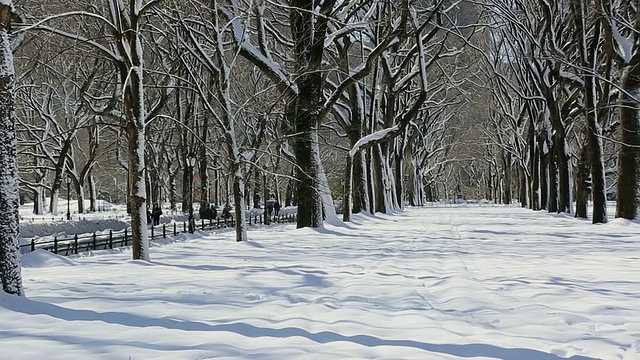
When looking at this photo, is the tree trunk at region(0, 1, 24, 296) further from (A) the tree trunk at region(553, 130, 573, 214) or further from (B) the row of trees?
(A) the tree trunk at region(553, 130, 573, 214)

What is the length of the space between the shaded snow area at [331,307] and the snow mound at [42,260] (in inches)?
1.4

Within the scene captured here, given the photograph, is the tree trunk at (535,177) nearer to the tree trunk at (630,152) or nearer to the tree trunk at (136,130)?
the tree trunk at (630,152)

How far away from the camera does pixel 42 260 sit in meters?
12.4

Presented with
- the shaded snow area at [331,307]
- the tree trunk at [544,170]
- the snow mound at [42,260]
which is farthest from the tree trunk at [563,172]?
the snow mound at [42,260]

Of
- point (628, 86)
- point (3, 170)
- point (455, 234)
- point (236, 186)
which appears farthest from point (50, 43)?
point (628, 86)

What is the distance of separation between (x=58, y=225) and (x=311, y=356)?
2571cm

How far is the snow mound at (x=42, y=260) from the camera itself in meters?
12.1

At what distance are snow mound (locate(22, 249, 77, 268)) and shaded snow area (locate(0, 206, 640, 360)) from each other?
0.04 metres

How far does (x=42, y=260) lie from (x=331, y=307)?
7.44m

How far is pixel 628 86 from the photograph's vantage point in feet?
65.9

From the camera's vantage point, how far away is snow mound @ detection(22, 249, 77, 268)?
1205 centimetres

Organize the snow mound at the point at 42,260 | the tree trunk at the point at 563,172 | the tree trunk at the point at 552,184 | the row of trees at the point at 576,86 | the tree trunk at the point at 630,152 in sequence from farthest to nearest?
the tree trunk at the point at 552,184 < the tree trunk at the point at 563,172 < the row of trees at the point at 576,86 < the tree trunk at the point at 630,152 < the snow mound at the point at 42,260

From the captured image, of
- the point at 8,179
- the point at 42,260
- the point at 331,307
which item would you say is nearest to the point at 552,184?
the point at 42,260

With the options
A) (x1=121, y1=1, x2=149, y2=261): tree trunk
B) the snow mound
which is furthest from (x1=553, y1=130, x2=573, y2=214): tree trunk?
the snow mound
